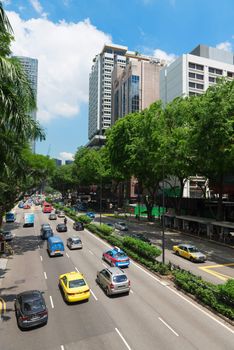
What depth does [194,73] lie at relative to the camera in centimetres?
8812

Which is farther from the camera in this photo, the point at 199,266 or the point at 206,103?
the point at 206,103

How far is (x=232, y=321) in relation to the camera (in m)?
14.9

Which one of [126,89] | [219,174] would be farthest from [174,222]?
[126,89]

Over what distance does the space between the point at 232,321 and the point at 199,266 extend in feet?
38.6

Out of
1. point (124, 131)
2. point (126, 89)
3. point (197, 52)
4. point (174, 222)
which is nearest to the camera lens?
point (174, 222)

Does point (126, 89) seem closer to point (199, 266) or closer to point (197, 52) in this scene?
point (197, 52)

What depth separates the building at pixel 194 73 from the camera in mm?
85938

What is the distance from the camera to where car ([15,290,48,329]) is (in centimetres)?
1386

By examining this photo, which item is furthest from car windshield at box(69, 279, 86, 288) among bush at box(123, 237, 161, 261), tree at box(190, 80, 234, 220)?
tree at box(190, 80, 234, 220)

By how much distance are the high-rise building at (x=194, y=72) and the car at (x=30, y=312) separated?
77.9m

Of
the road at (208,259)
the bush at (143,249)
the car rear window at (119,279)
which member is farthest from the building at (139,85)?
the car rear window at (119,279)

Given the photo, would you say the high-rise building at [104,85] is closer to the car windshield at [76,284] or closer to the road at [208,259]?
the road at [208,259]

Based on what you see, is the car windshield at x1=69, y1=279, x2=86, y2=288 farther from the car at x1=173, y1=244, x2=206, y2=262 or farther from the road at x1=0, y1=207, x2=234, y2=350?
the car at x1=173, y1=244, x2=206, y2=262

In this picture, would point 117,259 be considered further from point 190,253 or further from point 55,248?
point 190,253
